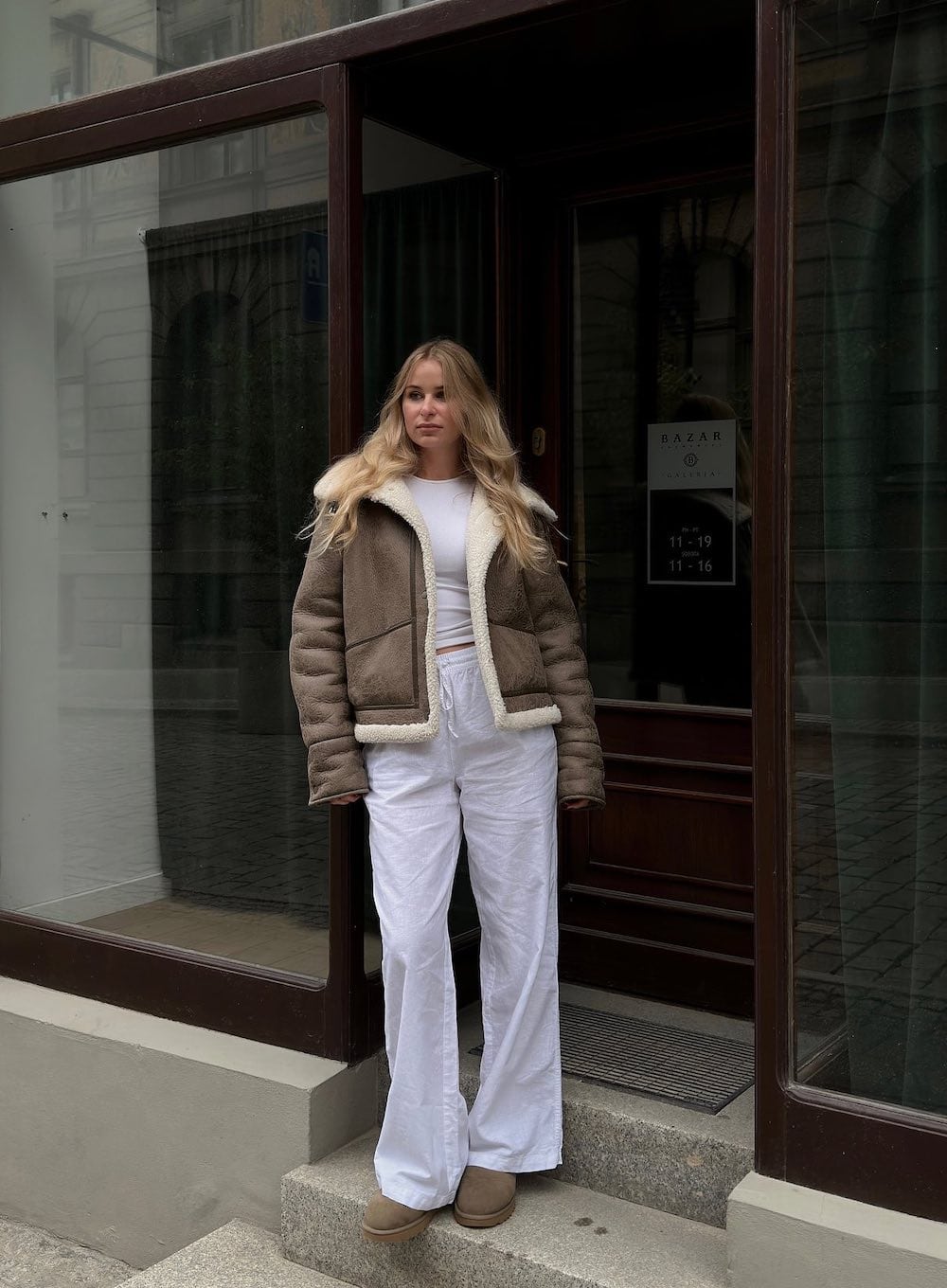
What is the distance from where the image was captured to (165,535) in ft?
14.3

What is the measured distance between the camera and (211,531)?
4238mm

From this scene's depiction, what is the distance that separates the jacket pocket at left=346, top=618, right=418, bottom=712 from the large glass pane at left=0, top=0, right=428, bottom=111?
1.65m

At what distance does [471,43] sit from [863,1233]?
2936 millimetres

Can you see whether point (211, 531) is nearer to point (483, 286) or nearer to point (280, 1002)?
point (483, 286)

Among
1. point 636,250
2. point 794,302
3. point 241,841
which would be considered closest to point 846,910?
point 794,302

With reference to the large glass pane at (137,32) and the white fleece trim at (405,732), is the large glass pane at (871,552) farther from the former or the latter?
the large glass pane at (137,32)

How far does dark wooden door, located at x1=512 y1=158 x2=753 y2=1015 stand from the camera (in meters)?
4.18

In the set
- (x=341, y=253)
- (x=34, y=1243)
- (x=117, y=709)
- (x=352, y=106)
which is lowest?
(x=34, y=1243)

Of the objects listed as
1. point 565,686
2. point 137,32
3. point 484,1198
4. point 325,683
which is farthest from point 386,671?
point 137,32

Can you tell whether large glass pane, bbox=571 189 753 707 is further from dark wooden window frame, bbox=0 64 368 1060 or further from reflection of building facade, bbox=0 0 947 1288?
dark wooden window frame, bbox=0 64 368 1060

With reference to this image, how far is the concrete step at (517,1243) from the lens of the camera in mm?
3051

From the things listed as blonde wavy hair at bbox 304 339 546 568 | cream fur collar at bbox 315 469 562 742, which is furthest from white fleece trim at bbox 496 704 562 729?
blonde wavy hair at bbox 304 339 546 568

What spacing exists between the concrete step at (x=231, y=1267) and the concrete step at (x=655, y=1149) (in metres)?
0.61

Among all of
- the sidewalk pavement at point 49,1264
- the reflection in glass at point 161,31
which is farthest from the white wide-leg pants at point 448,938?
the reflection in glass at point 161,31
